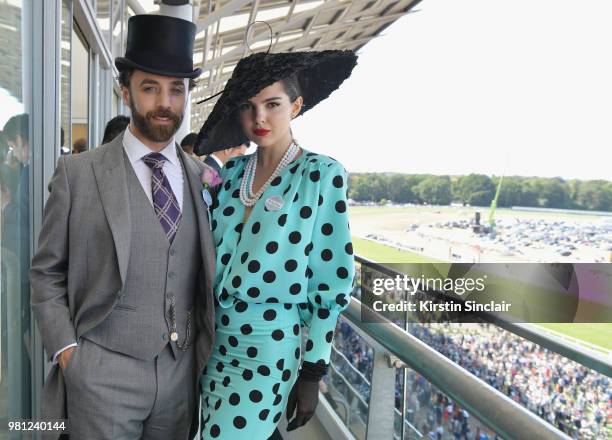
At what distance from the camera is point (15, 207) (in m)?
1.68

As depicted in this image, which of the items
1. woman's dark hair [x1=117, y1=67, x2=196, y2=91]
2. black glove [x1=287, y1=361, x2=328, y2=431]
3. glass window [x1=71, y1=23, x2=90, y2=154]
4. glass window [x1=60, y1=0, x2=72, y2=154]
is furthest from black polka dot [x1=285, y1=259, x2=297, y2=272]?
glass window [x1=71, y1=23, x2=90, y2=154]

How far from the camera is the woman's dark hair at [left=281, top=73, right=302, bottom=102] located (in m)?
1.38

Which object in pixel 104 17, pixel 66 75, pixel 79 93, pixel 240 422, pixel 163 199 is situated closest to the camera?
pixel 240 422

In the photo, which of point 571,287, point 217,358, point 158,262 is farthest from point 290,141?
point 571,287

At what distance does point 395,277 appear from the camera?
2.27 meters

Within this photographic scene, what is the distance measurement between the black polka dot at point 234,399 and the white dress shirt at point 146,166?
436 millimetres

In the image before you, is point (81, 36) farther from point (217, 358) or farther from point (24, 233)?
point (217, 358)

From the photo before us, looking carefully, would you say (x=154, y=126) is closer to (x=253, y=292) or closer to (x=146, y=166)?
(x=146, y=166)

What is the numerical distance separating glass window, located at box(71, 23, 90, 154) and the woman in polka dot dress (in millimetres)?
1928

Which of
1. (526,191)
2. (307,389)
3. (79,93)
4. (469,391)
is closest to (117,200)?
(307,389)

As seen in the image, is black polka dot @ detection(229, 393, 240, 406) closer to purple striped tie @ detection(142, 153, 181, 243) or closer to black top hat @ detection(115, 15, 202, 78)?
purple striped tie @ detection(142, 153, 181, 243)

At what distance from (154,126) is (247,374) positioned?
59 cm

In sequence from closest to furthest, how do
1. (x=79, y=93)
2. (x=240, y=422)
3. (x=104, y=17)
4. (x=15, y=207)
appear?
(x=240, y=422)
(x=15, y=207)
(x=79, y=93)
(x=104, y=17)

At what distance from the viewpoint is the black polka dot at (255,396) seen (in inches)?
48.7
